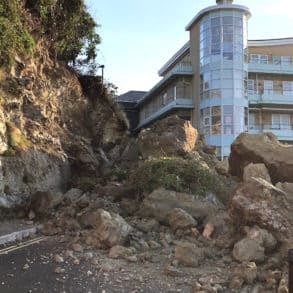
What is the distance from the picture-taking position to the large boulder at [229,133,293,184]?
14656 mm

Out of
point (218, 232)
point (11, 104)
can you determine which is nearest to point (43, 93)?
point (11, 104)

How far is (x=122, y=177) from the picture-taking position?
17.6 meters

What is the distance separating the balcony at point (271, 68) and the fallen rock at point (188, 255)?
40.1 m

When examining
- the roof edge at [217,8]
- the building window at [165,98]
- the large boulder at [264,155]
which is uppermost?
the roof edge at [217,8]

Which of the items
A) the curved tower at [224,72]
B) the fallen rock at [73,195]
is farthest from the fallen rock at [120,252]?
the curved tower at [224,72]

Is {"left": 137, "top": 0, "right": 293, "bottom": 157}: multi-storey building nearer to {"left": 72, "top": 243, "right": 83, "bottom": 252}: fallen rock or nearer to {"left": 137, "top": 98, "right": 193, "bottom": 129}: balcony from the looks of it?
{"left": 137, "top": 98, "right": 193, "bottom": 129}: balcony

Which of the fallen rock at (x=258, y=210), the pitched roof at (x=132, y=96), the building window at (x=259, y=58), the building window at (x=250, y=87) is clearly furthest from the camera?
the pitched roof at (x=132, y=96)

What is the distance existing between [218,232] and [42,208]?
4766 mm

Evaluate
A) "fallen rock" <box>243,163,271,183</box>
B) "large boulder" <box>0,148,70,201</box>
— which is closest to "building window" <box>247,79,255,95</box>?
"large boulder" <box>0,148,70,201</box>

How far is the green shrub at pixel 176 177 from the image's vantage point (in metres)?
13.4

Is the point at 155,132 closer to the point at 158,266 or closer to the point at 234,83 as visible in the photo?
the point at 158,266

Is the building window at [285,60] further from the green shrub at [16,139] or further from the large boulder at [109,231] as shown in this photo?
the large boulder at [109,231]

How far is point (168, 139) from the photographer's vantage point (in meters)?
17.9

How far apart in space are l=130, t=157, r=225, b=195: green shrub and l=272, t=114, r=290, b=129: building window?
119ft
